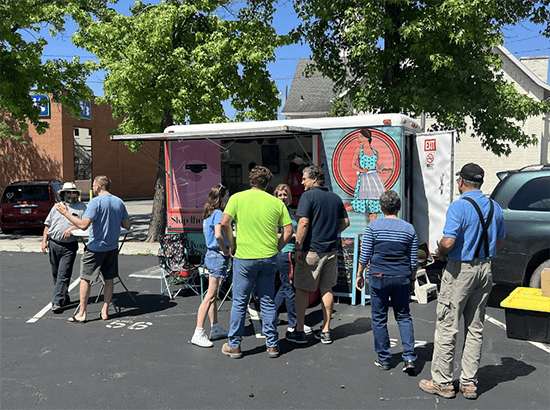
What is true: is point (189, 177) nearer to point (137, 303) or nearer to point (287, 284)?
point (137, 303)

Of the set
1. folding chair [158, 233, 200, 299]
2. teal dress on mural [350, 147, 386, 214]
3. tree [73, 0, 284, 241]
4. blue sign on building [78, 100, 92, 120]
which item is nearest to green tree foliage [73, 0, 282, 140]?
tree [73, 0, 284, 241]

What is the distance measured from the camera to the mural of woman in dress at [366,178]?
7.73m

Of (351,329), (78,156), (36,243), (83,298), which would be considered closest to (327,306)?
(351,329)

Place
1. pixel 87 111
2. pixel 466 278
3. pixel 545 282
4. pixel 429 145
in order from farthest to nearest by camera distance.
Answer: pixel 87 111
pixel 429 145
pixel 545 282
pixel 466 278

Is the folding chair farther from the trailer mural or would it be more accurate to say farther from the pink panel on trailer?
the trailer mural

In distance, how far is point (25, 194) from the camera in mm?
16562

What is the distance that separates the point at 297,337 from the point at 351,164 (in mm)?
3164

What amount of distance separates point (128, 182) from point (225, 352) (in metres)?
34.3

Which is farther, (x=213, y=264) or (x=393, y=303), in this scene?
(x=213, y=264)

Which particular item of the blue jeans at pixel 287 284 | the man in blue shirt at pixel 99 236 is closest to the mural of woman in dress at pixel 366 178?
the blue jeans at pixel 287 284

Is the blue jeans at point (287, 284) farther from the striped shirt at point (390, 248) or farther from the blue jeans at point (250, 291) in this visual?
the striped shirt at point (390, 248)

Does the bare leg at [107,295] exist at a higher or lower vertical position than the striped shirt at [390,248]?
lower

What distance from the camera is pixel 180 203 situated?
913cm

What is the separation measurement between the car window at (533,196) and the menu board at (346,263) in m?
2.21
